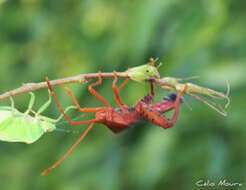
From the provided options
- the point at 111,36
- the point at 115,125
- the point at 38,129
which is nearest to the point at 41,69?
the point at 111,36

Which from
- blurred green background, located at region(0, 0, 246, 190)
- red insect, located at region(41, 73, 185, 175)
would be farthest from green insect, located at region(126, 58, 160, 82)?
blurred green background, located at region(0, 0, 246, 190)

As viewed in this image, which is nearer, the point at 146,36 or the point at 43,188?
the point at 146,36

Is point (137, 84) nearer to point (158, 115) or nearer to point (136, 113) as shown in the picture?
point (136, 113)

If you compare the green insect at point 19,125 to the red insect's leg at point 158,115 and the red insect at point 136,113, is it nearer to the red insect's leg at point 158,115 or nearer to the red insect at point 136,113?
the red insect at point 136,113

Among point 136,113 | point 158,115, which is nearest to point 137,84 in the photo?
point 136,113

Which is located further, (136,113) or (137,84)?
(137,84)

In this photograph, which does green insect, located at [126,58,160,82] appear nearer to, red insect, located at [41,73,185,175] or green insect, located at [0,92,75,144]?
red insect, located at [41,73,185,175]

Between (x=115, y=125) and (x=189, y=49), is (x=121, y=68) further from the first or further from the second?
(x=115, y=125)

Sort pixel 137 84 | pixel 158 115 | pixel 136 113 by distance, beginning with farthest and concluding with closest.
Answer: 1. pixel 137 84
2. pixel 136 113
3. pixel 158 115

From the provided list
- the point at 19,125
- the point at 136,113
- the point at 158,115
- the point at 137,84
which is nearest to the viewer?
the point at 158,115
